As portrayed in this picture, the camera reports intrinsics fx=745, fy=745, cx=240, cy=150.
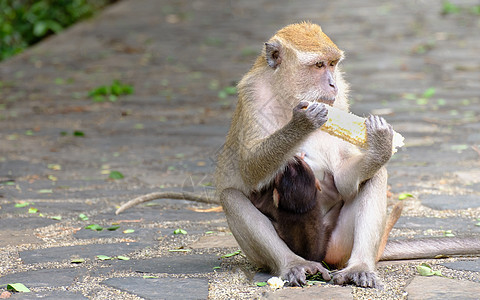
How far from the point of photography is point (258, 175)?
365cm

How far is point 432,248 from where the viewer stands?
12.3ft

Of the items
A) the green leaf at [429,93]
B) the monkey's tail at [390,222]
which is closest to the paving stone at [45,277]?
the monkey's tail at [390,222]

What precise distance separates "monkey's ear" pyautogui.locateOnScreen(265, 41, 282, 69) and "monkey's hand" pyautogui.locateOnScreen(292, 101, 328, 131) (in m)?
0.54

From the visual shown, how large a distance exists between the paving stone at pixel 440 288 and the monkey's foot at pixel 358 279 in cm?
14

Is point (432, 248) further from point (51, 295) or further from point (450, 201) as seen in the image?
point (51, 295)

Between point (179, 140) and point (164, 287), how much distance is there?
3.71 meters

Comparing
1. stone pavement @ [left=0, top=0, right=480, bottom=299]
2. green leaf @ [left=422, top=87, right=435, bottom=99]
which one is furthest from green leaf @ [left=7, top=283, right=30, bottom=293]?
green leaf @ [left=422, top=87, right=435, bottom=99]

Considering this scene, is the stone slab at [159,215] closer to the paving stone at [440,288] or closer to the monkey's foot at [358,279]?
the monkey's foot at [358,279]

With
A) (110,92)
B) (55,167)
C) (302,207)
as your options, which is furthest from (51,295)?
(110,92)

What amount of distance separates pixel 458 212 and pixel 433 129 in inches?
97.3

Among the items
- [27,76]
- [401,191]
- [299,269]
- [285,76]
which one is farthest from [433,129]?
[27,76]

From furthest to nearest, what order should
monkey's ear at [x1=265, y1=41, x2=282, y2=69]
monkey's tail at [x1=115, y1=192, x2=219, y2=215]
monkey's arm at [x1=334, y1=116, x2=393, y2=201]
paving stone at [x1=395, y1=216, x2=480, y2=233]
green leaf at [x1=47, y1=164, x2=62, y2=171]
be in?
green leaf at [x1=47, y1=164, x2=62, y2=171] → monkey's tail at [x1=115, y1=192, x2=219, y2=215] → paving stone at [x1=395, y1=216, x2=480, y2=233] → monkey's ear at [x1=265, y1=41, x2=282, y2=69] → monkey's arm at [x1=334, y1=116, x2=393, y2=201]

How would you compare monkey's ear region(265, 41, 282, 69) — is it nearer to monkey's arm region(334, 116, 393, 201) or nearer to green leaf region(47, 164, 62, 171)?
monkey's arm region(334, 116, 393, 201)

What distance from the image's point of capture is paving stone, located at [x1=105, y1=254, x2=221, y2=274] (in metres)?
3.69
